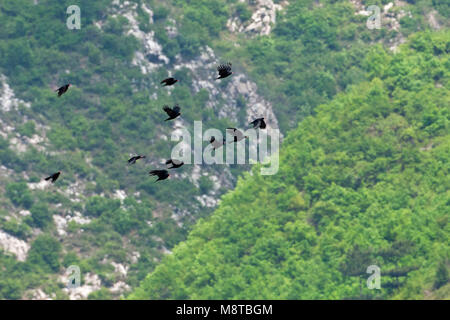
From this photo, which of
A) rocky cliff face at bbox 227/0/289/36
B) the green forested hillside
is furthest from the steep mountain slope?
the green forested hillside

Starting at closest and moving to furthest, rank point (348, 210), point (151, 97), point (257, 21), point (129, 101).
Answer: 1. point (348, 210)
2. point (129, 101)
3. point (151, 97)
4. point (257, 21)

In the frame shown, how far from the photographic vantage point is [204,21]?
125812 millimetres

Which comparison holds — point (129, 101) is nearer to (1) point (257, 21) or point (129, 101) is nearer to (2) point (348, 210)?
(1) point (257, 21)

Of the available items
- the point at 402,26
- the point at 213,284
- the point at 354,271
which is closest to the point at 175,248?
the point at 213,284

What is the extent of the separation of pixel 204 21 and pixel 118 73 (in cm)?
1031

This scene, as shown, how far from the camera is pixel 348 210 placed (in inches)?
4055

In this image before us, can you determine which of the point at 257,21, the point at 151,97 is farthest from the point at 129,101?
the point at 257,21

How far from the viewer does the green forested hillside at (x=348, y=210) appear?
9744 cm

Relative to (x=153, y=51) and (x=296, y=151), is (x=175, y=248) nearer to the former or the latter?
(x=296, y=151)

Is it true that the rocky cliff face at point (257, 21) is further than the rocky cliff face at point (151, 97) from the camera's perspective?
Yes

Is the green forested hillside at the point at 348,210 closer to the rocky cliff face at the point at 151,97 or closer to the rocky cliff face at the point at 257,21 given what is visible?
the rocky cliff face at the point at 151,97

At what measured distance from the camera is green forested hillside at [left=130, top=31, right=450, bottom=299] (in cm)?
9744

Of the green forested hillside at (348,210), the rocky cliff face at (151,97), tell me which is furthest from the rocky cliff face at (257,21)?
the green forested hillside at (348,210)

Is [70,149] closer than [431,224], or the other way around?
[431,224]
